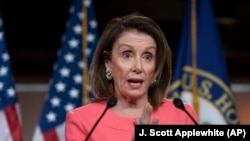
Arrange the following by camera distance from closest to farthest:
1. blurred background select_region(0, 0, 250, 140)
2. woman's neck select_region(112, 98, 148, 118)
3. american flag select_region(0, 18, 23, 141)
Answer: woman's neck select_region(112, 98, 148, 118), american flag select_region(0, 18, 23, 141), blurred background select_region(0, 0, 250, 140)

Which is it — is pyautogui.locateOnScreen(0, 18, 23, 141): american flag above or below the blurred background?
below

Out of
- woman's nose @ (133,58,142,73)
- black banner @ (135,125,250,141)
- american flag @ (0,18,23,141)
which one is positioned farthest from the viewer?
american flag @ (0,18,23,141)

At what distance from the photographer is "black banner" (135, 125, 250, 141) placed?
1.21 m

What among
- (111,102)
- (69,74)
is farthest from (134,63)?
(69,74)

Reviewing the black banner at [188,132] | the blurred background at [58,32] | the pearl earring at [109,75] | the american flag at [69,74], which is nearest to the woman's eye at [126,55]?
the pearl earring at [109,75]

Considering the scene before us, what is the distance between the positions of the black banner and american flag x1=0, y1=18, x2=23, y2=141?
2213 millimetres

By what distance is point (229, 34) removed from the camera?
156 inches

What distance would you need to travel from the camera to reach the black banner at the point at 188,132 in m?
1.21

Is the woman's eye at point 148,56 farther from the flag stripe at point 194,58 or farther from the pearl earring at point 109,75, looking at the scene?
the flag stripe at point 194,58

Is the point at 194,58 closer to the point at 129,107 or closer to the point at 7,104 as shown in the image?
the point at 7,104

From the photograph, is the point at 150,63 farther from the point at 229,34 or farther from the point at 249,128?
the point at 229,34

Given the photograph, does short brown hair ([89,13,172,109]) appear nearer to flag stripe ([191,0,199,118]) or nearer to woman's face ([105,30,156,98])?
woman's face ([105,30,156,98])

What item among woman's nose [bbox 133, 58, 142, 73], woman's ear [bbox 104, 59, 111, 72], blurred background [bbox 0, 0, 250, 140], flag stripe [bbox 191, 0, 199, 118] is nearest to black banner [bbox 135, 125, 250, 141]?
woman's nose [bbox 133, 58, 142, 73]

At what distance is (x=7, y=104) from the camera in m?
3.35
